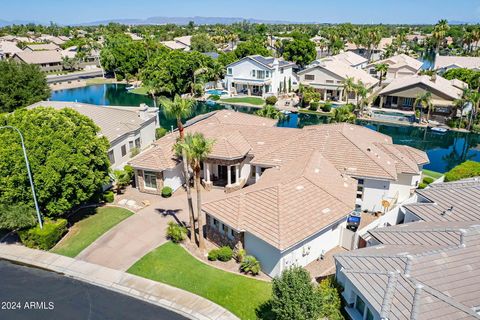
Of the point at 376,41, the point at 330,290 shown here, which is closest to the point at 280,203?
the point at 330,290

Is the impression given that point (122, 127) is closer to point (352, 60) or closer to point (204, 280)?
point (204, 280)

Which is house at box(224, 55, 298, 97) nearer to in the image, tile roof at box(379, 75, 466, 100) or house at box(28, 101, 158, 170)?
tile roof at box(379, 75, 466, 100)

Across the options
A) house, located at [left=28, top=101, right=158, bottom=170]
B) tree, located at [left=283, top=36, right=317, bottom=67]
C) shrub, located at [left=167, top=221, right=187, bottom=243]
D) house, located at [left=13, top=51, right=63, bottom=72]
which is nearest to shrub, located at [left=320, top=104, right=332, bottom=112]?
house, located at [left=28, top=101, right=158, bottom=170]

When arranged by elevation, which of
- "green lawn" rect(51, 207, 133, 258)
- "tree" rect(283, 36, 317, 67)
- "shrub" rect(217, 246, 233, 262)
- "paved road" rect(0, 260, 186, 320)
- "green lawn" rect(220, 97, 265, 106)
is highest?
"tree" rect(283, 36, 317, 67)

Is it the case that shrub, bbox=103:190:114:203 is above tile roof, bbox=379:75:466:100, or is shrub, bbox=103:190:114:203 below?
below

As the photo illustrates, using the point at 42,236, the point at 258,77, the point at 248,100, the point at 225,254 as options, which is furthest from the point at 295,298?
the point at 258,77

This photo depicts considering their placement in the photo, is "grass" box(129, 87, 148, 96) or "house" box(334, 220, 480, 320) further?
"grass" box(129, 87, 148, 96)

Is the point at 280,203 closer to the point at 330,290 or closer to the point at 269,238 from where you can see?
the point at 269,238
